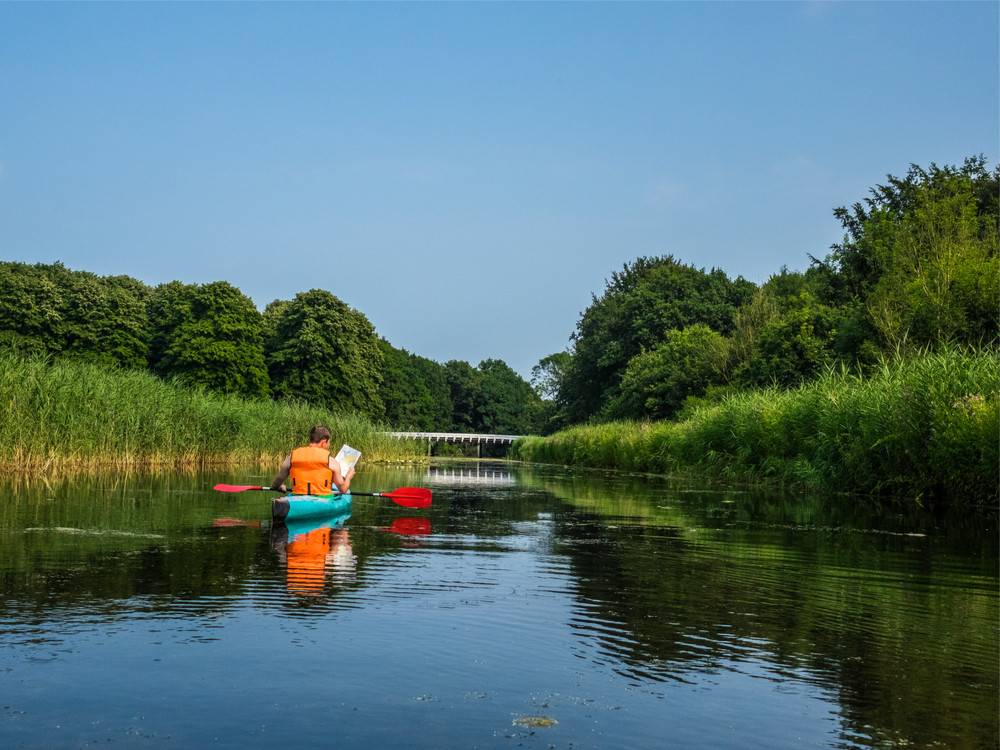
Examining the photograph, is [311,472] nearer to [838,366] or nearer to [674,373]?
[838,366]

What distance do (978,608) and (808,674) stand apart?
8.01 feet

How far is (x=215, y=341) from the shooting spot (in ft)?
185

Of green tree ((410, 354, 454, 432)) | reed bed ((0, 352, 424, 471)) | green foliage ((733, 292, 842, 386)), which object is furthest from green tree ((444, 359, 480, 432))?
reed bed ((0, 352, 424, 471))

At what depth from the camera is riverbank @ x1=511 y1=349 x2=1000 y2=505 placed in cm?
1318

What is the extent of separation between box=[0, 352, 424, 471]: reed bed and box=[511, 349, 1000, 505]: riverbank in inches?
519

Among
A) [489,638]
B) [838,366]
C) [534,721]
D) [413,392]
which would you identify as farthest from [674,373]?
[413,392]

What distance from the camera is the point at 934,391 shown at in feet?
46.3

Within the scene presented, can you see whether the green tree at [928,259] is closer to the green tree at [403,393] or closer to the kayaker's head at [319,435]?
the kayaker's head at [319,435]

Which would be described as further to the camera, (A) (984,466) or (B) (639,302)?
(B) (639,302)

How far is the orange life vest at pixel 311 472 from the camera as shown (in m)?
12.0

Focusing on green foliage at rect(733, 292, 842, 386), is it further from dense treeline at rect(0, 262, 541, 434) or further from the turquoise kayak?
dense treeline at rect(0, 262, 541, 434)

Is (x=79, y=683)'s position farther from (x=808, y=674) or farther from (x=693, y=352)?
(x=693, y=352)

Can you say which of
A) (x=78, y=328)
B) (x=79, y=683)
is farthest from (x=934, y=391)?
(x=78, y=328)

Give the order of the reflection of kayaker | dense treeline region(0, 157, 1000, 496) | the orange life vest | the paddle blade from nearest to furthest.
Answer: the reflection of kayaker < the orange life vest < the paddle blade < dense treeline region(0, 157, 1000, 496)
